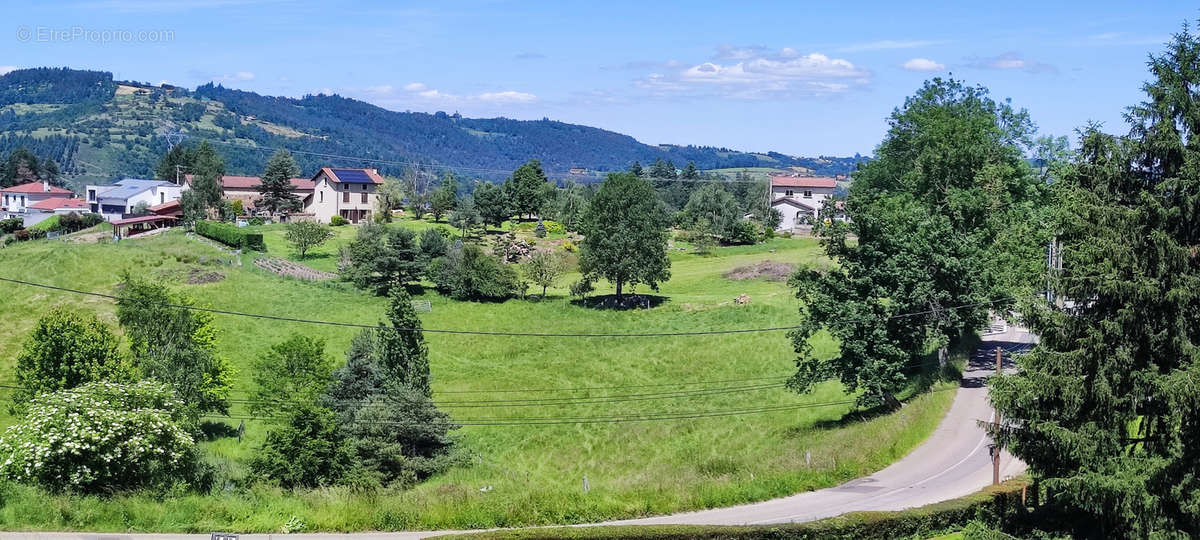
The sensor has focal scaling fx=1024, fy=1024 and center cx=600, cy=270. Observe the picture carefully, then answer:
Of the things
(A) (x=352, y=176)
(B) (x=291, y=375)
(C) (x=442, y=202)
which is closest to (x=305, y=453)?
(B) (x=291, y=375)

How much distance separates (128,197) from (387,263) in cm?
6195

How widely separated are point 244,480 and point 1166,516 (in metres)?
25.4

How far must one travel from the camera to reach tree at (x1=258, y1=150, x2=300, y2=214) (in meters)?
111

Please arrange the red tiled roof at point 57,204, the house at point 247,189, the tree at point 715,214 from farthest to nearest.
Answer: the red tiled roof at point 57,204, the house at point 247,189, the tree at point 715,214

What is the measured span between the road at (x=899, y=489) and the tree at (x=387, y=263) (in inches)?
1573

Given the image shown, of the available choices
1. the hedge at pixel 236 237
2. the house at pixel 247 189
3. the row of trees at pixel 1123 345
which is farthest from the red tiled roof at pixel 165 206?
the row of trees at pixel 1123 345

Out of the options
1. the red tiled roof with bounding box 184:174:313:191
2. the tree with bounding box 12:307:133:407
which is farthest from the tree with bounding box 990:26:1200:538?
the red tiled roof with bounding box 184:174:313:191

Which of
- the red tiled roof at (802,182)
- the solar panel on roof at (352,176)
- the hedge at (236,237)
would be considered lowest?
the hedge at (236,237)

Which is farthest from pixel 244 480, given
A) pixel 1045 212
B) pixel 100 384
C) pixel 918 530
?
pixel 1045 212

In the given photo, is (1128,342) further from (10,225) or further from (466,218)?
(10,225)

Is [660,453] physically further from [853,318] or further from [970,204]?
[970,204]

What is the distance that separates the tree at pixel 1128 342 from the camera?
21719 millimetres

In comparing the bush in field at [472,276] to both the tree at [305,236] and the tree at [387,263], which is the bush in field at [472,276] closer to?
the tree at [387,263]

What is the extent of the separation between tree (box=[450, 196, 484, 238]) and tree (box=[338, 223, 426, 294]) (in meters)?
26.1
